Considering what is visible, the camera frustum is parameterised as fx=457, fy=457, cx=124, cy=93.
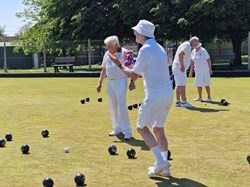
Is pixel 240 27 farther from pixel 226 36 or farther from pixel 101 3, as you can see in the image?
pixel 101 3

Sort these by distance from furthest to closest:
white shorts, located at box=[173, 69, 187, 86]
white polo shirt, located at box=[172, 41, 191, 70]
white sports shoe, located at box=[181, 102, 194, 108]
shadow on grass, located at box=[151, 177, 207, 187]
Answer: white sports shoe, located at box=[181, 102, 194, 108], white shorts, located at box=[173, 69, 187, 86], white polo shirt, located at box=[172, 41, 191, 70], shadow on grass, located at box=[151, 177, 207, 187]

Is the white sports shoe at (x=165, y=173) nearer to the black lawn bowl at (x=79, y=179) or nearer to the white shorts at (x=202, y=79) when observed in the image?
the black lawn bowl at (x=79, y=179)

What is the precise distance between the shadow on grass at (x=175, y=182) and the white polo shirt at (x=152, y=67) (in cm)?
113

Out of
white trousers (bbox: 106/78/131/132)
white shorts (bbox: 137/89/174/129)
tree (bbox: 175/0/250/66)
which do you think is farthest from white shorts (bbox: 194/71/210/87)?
tree (bbox: 175/0/250/66)

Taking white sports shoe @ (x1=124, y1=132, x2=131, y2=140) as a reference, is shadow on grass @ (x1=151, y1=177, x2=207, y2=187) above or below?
below

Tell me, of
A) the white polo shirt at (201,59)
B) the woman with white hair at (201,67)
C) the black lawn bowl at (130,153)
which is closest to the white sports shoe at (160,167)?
the black lawn bowl at (130,153)

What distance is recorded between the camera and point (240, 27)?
27.8 metres

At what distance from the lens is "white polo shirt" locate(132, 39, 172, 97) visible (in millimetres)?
5828

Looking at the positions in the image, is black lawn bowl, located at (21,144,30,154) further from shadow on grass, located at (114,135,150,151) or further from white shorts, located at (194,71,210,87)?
white shorts, located at (194,71,210,87)

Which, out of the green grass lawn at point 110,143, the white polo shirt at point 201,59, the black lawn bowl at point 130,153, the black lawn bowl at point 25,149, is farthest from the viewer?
the white polo shirt at point 201,59

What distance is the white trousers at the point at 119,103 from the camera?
8.70 metres

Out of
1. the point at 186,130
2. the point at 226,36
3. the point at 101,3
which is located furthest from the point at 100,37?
the point at 186,130

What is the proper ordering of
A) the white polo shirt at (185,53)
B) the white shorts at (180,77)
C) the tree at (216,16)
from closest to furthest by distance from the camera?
the white polo shirt at (185,53) < the white shorts at (180,77) < the tree at (216,16)

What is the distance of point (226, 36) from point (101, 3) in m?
9.14
